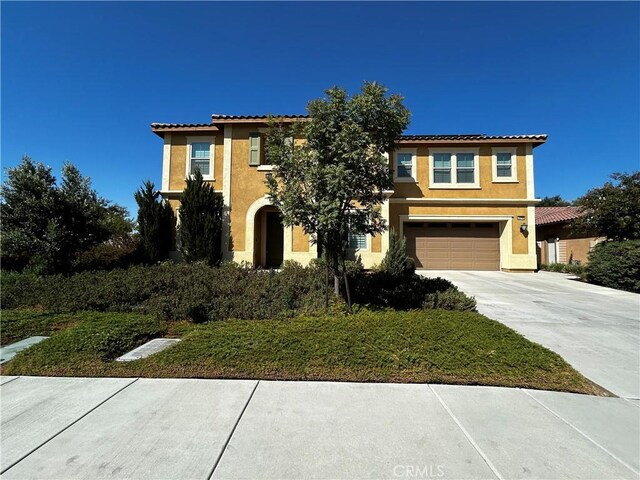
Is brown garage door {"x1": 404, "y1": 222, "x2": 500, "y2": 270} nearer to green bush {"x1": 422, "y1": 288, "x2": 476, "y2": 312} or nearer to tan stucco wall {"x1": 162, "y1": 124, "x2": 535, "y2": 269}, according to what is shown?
tan stucco wall {"x1": 162, "y1": 124, "x2": 535, "y2": 269}

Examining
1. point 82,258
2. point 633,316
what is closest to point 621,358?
point 633,316

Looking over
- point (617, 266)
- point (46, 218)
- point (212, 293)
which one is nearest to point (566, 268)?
point (617, 266)

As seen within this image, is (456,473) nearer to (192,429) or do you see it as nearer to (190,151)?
(192,429)

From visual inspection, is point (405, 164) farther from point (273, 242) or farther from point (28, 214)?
point (28, 214)

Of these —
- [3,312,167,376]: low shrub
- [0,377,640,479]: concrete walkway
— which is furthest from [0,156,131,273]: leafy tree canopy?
[0,377,640,479]: concrete walkway

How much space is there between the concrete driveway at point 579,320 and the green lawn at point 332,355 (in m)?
0.69

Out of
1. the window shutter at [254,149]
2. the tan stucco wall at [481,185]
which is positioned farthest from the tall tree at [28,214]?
the tan stucco wall at [481,185]

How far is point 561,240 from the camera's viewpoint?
1852 centimetres

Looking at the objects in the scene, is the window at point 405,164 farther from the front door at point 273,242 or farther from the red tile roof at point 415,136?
the front door at point 273,242

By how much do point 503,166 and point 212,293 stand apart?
48.2 feet

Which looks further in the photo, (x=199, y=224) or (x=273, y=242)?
(x=273, y=242)

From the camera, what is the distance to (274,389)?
11.9 feet

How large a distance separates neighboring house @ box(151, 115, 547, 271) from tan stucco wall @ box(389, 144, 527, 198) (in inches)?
1.8

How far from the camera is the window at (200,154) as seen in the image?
577 inches
